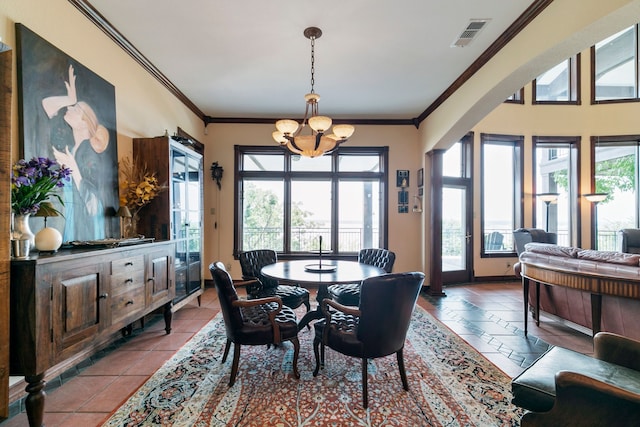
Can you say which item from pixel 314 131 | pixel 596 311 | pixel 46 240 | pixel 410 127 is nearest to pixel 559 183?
pixel 410 127

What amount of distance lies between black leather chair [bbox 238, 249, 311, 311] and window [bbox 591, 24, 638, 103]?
725 centimetres

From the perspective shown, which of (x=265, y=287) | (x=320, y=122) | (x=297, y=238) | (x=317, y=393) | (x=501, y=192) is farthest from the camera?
(x=501, y=192)

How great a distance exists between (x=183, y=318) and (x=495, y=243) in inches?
232

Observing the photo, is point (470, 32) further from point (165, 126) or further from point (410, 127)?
point (165, 126)

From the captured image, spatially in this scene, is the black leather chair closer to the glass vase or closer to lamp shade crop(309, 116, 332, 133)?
lamp shade crop(309, 116, 332, 133)

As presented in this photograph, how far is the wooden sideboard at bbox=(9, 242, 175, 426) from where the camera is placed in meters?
1.62

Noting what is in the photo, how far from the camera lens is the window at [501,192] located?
6.01m

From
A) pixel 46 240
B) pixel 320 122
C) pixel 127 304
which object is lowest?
Result: pixel 127 304

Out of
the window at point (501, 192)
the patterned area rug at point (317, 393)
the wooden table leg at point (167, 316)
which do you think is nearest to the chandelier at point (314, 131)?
the patterned area rug at point (317, 393)

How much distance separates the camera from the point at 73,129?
98.3 inches

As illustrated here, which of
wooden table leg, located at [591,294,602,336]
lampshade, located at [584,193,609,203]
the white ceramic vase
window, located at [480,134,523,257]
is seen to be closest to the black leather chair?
the white ceramic vase

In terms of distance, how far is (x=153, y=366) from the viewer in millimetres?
2543

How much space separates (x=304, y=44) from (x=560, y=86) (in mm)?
6391

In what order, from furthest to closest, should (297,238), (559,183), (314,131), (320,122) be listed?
(559,183), (297,238), (314,131), (320,122)
